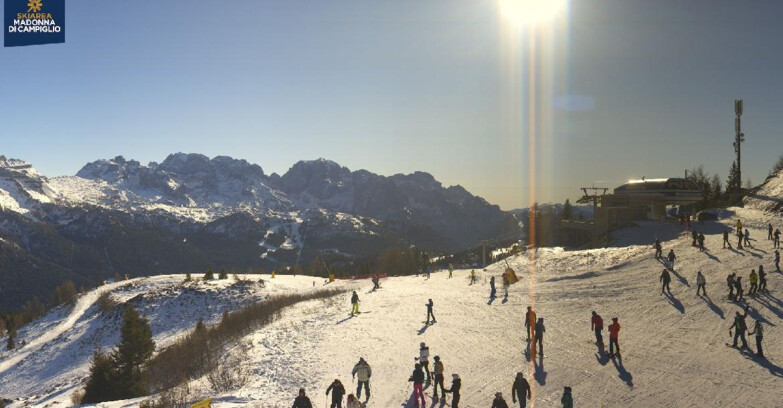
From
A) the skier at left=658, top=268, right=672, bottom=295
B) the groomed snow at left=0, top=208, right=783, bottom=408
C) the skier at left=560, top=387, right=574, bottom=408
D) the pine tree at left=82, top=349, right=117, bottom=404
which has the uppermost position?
the skier at left=658, top=268, right=672, bottom=295

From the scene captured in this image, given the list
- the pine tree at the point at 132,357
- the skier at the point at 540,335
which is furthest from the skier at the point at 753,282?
the pine tree at the point at 132,357

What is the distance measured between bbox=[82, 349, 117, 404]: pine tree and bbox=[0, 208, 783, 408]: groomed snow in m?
9.08

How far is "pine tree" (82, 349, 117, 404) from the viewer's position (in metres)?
32.3

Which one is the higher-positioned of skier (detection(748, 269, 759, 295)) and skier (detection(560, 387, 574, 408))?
skier (detection(748, 269, 759, 295))

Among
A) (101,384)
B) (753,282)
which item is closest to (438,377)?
(753,282)

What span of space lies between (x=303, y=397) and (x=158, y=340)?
51.2m

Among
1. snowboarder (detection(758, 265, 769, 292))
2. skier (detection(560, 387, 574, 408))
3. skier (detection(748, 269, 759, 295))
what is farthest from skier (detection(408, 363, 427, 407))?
snowboarder (detection(758, 265, 769, 292))

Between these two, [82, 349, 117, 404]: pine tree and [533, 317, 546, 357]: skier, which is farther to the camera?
[82, 349, 117, 404]: pine tree

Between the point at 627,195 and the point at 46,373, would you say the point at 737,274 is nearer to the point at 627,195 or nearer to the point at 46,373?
the point at 627,195

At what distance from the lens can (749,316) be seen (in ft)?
85.1

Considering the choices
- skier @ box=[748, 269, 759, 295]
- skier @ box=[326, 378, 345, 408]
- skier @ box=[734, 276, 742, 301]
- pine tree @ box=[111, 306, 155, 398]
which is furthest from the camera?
pine tree @ box=[111, 306, 155, 398]

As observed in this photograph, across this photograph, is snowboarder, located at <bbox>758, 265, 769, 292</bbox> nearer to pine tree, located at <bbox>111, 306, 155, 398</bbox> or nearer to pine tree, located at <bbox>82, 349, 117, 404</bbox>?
pine tree, located at <bbox>111, 306, 155, 398</bbox>

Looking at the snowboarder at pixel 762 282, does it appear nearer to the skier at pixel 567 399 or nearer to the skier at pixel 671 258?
the skier at pixel 671 258

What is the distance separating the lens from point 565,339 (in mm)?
26344
